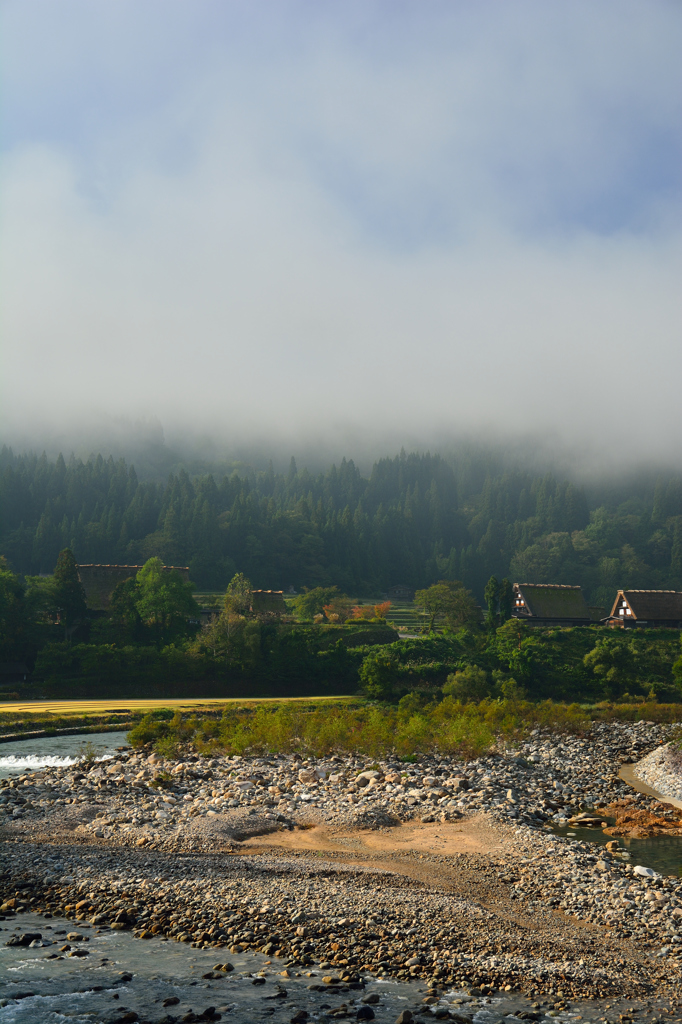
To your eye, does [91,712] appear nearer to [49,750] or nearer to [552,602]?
[49,750]

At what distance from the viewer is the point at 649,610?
79.7 meters

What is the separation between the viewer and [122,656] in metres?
58.9

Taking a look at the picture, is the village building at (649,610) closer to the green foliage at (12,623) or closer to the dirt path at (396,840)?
the green foliage at (12,623)

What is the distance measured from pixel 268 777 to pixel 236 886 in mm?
11553

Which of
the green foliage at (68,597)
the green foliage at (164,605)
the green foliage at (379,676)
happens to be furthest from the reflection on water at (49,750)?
the green foliage at (68,597)

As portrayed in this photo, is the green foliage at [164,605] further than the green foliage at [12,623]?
Yes

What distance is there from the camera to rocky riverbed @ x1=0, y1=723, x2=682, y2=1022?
1128 centimetres

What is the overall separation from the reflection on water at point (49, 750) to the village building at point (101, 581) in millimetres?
37679

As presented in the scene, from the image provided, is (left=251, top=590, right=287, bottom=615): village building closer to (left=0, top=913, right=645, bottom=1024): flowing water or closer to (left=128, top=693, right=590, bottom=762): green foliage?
(left=128, top=693, right=590, bottom=762): green foliage

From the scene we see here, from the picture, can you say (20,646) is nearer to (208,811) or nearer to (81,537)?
(208,811)

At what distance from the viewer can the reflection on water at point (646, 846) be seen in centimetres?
1723

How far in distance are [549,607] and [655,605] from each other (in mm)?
13013

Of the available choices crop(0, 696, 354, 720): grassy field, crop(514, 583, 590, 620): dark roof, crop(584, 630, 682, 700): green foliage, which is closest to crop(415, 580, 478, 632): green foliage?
crop(514, 583, 590, 620): dark roof

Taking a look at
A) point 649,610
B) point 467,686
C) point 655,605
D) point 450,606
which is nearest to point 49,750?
point 467,686
